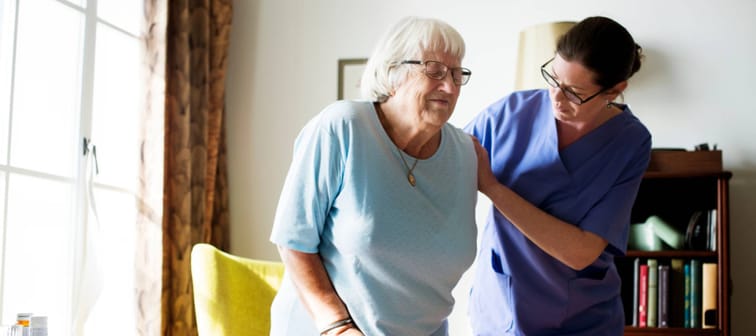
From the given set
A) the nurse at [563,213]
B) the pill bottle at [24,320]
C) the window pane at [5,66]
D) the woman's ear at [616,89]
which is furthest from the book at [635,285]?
the window pane at [5,66]

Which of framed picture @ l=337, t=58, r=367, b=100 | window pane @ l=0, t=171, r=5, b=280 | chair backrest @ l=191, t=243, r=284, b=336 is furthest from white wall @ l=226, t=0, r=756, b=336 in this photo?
window pane @ l=0, t=171, r=5, b=280

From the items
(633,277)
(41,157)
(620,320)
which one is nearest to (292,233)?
(620,320)

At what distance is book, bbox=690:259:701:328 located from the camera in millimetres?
3482

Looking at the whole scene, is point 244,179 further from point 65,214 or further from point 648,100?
point 648,100

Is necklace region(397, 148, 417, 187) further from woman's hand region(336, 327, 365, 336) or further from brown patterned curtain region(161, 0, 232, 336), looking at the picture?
brown patterned curtain region(161, 0, 232, 336)

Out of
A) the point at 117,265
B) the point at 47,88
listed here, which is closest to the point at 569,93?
the point at 47,88

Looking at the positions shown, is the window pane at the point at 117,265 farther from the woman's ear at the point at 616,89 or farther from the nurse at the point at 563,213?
the woman's ear at the point at 616,89

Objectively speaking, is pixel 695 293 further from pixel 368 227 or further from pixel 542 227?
pixel 368 227

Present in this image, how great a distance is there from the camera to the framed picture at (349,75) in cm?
428

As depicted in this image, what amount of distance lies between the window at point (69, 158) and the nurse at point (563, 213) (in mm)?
1826

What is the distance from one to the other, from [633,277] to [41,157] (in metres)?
2.37

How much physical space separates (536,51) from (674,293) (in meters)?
1.12

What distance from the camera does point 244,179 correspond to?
174 inches

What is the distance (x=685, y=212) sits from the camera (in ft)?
12.4
